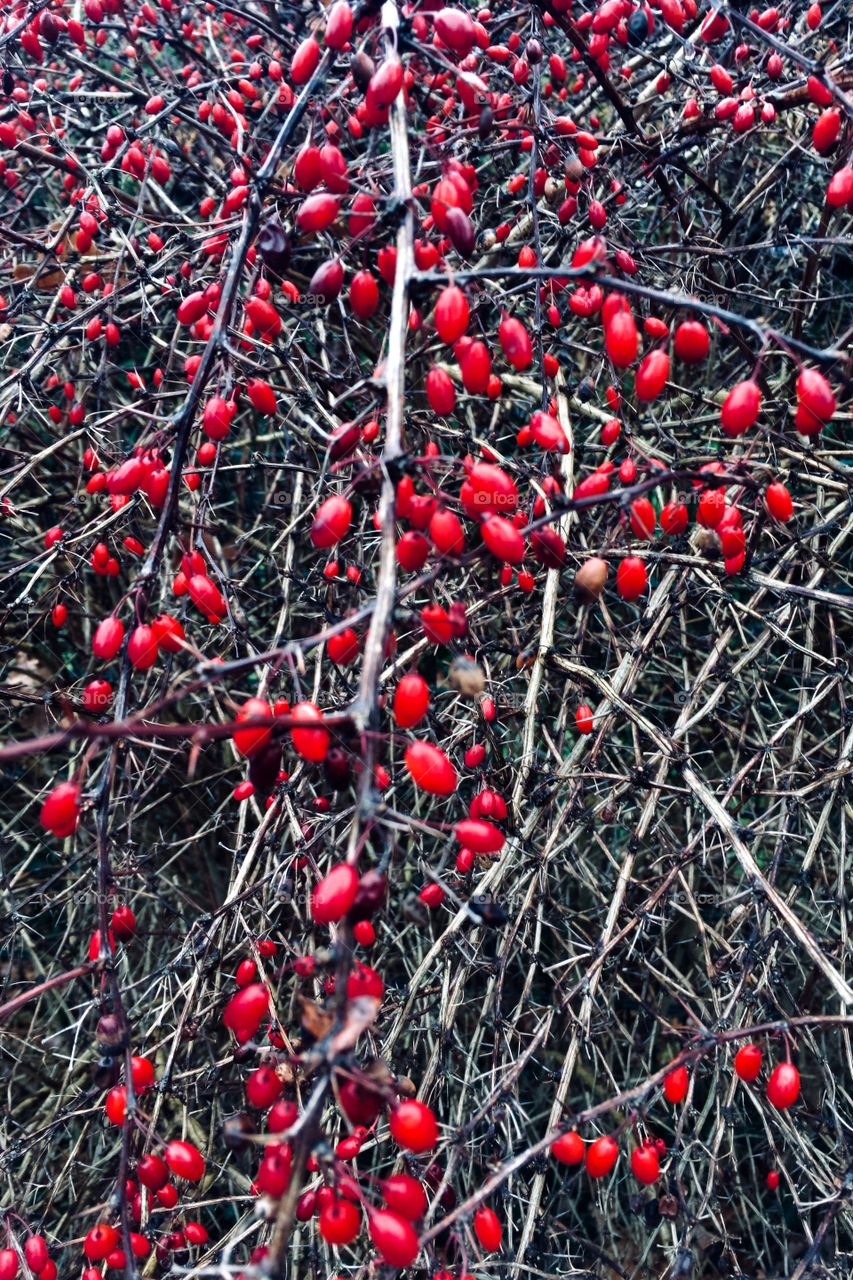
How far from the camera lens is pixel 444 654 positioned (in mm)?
2852

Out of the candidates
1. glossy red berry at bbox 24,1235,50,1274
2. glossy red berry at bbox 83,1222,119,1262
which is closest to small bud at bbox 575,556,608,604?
glossy red berry at bbox 83,1222,119,1262

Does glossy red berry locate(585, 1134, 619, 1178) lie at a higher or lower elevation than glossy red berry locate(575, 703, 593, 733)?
lower

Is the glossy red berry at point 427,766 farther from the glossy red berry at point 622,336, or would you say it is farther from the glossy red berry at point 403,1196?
the glossy red berry at point 622,336

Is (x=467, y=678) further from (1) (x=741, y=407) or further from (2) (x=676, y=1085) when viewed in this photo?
(2) (x=676, y=1085)

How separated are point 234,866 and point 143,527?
122 centimetres

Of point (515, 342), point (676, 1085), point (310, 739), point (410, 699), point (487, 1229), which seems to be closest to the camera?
point (310, 739)

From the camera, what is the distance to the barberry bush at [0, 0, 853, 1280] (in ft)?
4.25

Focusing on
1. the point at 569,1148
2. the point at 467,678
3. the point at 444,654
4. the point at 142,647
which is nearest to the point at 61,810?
the point at 142,647

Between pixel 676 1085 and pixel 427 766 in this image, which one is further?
pixel 676 1085

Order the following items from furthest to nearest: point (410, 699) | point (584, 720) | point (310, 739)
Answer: point (584, 720) → point (410, 699) → point (310, 739)

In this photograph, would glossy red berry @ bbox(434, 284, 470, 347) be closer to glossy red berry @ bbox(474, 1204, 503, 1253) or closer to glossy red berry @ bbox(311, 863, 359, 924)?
glossy red berry @ bbox(311, 863, 359, 924)

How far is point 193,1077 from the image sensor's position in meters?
→ 2.05

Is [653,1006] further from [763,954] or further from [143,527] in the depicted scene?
[143,527]

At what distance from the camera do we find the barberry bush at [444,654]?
1297mm
